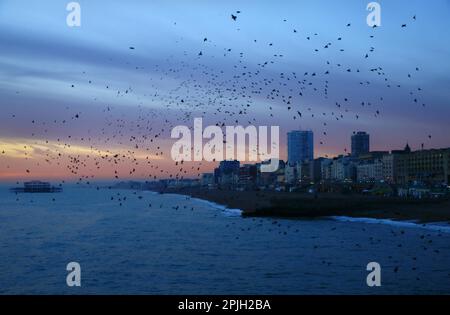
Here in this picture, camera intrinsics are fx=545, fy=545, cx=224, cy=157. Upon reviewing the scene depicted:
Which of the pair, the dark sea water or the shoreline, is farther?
the shoreline

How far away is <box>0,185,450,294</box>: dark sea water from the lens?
25.8 m

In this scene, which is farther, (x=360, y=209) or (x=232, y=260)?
(x=360, y=209)

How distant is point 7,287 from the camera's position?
87.6 ft

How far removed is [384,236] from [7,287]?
31.0 metres

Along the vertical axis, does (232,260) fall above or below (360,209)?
below

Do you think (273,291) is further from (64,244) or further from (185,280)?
(64,244)

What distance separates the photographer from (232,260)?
111 ft

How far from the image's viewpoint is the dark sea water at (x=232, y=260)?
25781 mm

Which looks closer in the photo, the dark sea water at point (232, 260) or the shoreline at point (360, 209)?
the dark sea water at point (232, 260)

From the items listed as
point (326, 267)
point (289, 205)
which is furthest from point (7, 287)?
point (289, 205)
